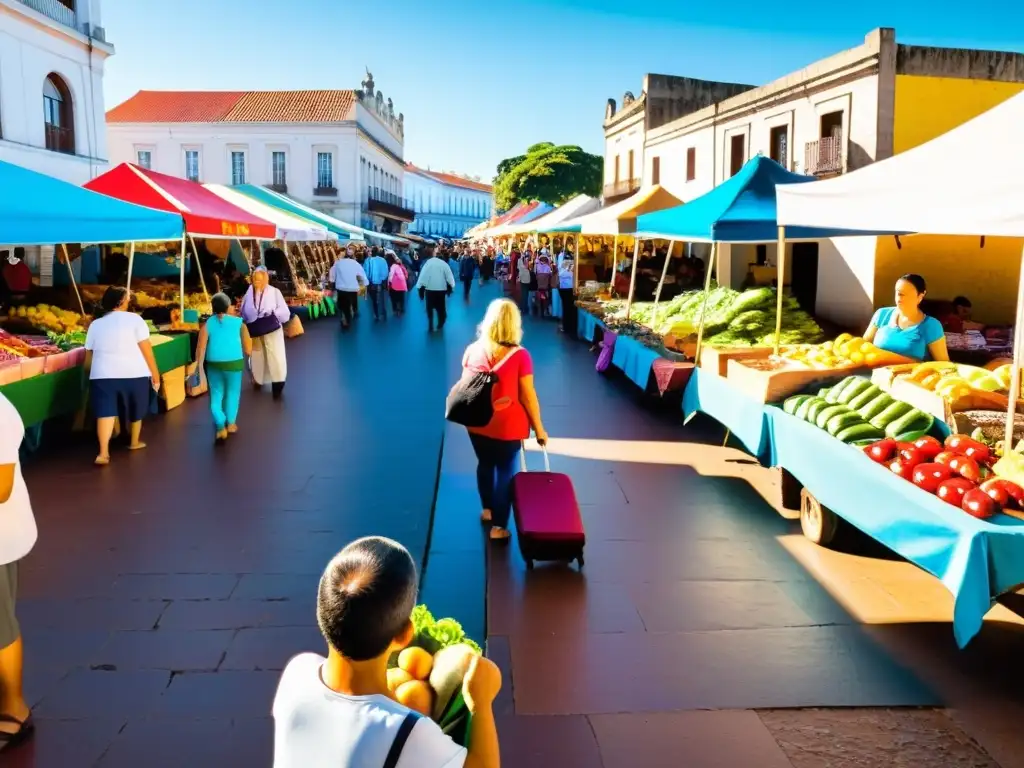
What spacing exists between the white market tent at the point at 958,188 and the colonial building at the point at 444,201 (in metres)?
84.7

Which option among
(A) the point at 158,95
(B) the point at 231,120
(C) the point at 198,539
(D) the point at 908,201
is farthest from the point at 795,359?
(A) the point at 158,95

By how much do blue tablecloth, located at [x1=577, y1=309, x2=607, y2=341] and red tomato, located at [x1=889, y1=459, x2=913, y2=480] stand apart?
8.96m

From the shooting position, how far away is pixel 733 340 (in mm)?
8930

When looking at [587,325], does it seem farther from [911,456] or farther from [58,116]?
[58,116]

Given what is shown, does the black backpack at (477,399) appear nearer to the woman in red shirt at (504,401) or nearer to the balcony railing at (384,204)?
the woman in red shirt at (504,401)

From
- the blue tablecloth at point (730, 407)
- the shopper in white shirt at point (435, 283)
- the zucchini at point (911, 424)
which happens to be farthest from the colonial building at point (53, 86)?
the zucchini at point (911, 424)

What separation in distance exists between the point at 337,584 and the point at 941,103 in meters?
16.7

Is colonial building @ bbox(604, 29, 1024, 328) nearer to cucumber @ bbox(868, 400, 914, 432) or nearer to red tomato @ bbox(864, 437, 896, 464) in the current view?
cucumber @ bbox(868, 400, 914, 432)

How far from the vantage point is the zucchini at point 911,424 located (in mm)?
5094

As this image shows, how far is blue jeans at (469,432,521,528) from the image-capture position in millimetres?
5461

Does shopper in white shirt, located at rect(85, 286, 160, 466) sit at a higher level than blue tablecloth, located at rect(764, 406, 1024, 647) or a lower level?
higher

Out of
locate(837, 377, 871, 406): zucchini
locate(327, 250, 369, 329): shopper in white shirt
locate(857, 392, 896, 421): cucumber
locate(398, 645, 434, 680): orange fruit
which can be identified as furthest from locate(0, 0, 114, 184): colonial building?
locate(398, 645, 434, 680): orange fruit

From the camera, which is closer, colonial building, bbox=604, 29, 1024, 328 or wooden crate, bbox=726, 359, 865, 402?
wooden crate, bbox=726, 359, 865, 402

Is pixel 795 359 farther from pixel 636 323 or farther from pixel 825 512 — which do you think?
pixel 636 323
